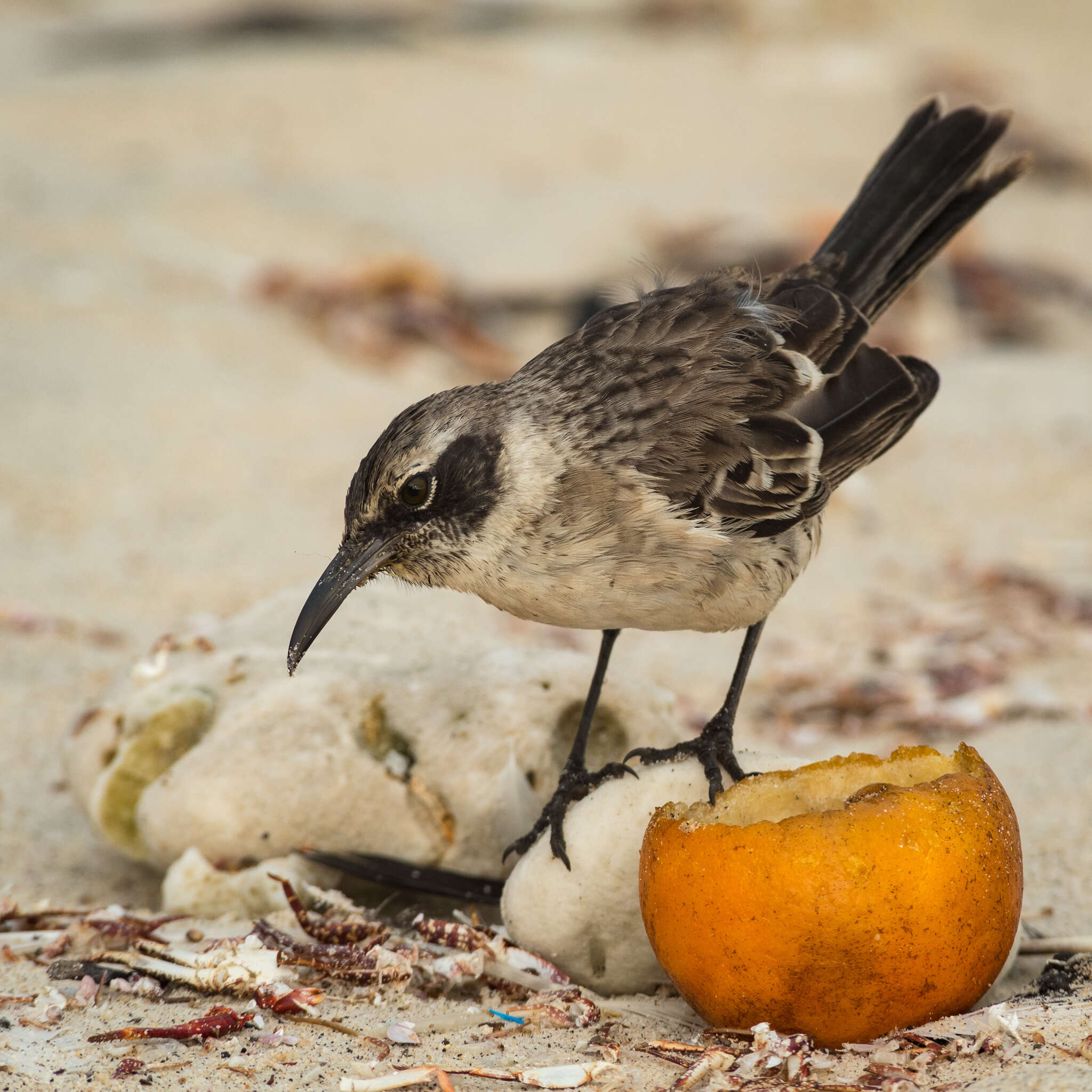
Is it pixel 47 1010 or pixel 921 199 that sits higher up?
pixel 921 199

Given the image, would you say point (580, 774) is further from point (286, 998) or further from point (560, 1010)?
point (286, 998)

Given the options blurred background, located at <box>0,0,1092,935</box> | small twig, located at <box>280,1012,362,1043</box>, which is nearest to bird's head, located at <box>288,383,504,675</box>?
small twig, located at <box>280,1012,362,1043</box>

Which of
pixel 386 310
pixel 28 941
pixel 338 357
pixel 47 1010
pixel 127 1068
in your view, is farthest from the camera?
pixel 386 310

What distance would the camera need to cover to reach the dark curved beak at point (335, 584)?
3410 mm

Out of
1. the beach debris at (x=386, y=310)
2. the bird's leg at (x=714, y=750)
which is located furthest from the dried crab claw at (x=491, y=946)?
the beach debris at (x=386, y=310)

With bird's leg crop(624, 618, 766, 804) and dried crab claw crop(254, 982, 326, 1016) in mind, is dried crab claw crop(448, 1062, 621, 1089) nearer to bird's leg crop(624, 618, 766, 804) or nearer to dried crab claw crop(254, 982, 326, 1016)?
dried crab claw crop(254, 982, 326, 1016)

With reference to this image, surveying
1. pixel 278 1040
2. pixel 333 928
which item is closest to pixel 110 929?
pixel 333 928

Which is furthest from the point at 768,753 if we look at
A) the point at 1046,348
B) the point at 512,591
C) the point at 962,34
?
the point at 962,34

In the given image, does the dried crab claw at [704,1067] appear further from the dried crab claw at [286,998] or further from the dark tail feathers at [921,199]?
the dark tail feathers at [921,199]

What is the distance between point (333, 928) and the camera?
3305 mm

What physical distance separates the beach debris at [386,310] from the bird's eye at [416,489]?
5.49m

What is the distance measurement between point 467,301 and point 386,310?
0.84m

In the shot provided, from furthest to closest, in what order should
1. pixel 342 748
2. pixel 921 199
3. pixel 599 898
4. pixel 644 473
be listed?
pixel 921 199
pixel 342 748
pixel 644 473
pixel 599 898

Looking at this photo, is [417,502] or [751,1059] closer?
[751,1059]
